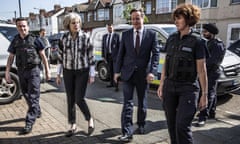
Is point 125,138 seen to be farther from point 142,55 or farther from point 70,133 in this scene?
point 142,55

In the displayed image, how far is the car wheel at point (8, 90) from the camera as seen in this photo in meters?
5.27

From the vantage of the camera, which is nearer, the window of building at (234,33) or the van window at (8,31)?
the van window at (8,31)

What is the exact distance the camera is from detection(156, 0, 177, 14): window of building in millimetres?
24292

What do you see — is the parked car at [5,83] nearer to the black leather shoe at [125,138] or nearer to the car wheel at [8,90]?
the car wheel at [8,90]

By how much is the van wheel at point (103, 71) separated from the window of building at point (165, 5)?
18.5 m

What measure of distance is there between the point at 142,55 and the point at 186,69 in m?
1.10

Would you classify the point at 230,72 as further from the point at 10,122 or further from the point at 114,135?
the point at 10,122

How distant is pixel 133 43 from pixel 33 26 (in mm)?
67603

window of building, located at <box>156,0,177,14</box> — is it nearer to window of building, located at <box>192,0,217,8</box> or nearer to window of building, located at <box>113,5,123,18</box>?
window of building, located at <box>192,0,217,8</box>

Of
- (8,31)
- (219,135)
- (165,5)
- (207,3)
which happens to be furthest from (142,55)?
(165,5)

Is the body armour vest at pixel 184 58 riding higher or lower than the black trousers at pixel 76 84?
higher

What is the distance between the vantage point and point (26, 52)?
3809mm

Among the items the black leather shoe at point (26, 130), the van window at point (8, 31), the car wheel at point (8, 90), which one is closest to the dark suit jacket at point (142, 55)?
the black leather shoe at point (26, 130)

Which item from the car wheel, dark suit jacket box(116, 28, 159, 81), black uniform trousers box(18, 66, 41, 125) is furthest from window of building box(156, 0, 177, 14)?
black uniform trousers box(18, 66, 41, 125)
